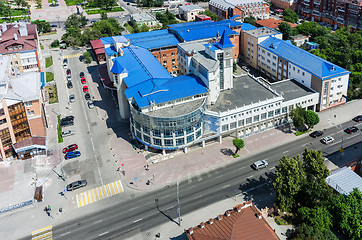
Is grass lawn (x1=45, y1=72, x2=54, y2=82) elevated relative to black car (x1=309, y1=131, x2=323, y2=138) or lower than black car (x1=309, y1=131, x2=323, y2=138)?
elevated

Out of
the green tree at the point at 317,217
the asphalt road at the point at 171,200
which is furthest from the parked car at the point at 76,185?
the green tree at the point at 317,217

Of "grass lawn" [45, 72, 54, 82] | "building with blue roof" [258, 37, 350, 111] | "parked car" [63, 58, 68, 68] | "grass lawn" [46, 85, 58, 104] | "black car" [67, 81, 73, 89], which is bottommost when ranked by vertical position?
"grass lawn" [46, 85, 58, 104]

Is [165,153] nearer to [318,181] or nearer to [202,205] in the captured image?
[202,205]

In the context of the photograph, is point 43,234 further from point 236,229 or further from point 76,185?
point 236,229

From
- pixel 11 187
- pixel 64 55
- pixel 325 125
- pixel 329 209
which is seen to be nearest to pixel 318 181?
pixel 329 209

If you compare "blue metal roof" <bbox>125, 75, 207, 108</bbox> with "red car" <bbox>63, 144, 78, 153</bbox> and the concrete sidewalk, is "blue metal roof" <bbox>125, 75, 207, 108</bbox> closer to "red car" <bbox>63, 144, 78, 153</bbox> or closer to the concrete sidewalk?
the concrete sidewalk

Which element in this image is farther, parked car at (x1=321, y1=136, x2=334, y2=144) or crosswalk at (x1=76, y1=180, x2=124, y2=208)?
parked car at (x1=321, y1=136, x2=334, y2=144)

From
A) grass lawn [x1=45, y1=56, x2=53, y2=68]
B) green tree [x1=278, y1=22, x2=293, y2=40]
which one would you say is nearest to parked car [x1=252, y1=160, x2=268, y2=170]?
green tree [x1=278, y1=22, x2=293, y2=40]
